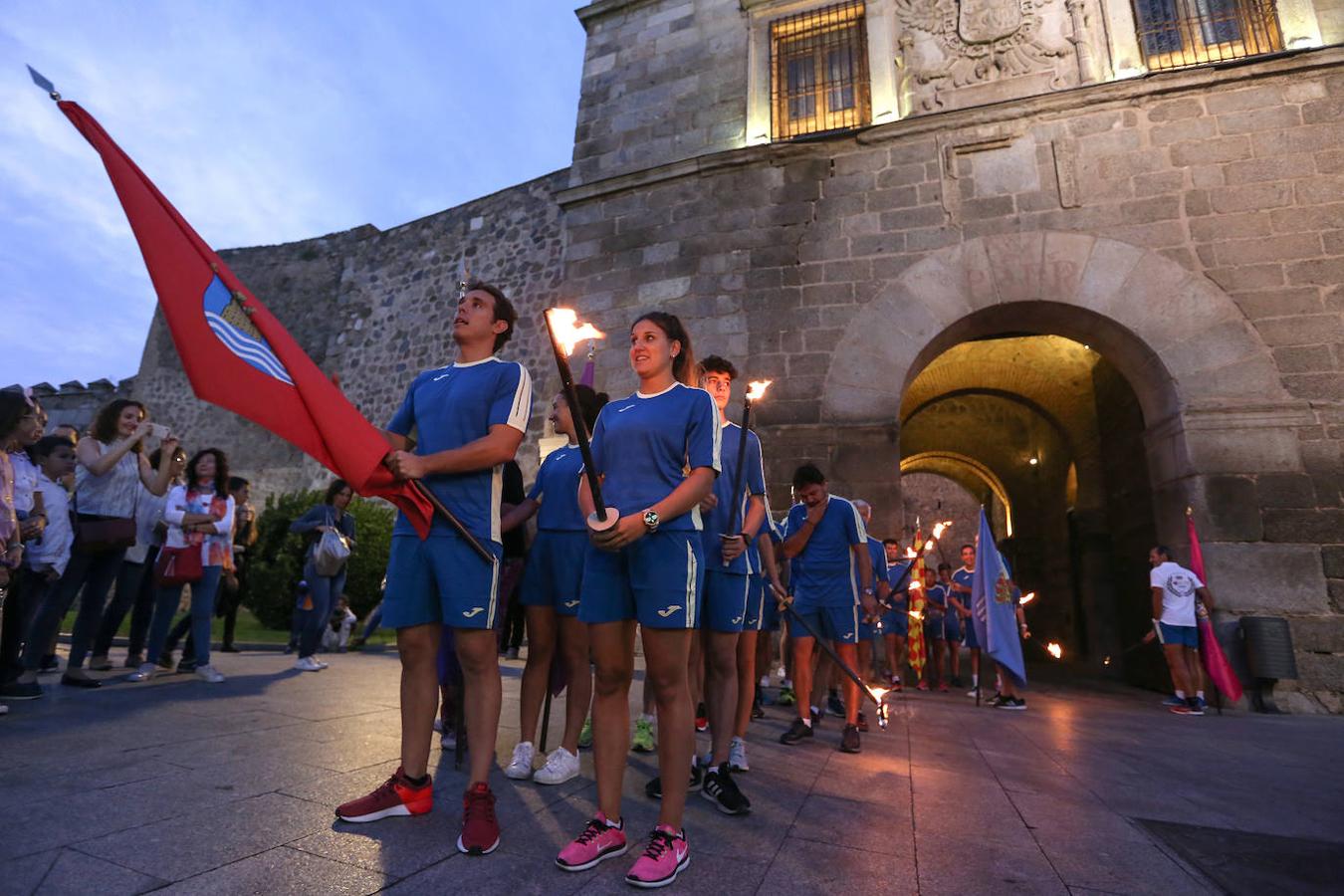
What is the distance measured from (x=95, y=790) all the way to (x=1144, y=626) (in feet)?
34.7

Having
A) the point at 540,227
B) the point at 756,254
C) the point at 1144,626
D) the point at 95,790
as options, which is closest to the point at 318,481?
the point at 540,227

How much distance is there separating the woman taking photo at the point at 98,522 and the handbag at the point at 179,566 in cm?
30

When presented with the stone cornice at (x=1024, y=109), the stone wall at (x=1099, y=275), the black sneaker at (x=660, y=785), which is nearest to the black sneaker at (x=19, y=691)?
the black sneaker at (x=660, y=785)

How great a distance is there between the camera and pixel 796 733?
438 centimetres

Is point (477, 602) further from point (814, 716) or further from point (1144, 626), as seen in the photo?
point (1144, 626)

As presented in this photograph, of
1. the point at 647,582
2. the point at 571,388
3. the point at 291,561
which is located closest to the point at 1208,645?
the point at 647,582

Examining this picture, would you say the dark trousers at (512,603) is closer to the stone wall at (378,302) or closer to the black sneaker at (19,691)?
the black sneaker at (19,691)

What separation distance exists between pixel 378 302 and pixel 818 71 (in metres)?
13.1

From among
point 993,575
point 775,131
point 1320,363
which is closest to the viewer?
point 1320,363

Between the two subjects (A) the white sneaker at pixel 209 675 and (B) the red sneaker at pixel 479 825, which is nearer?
(B) the red sneaker at pixel 479 825

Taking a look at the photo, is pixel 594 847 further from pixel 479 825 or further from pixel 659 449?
pixel 659 449

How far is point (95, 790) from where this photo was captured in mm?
2490

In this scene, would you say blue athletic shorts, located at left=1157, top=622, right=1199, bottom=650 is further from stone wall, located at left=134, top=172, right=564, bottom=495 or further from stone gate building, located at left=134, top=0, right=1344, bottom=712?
stone wall, located at left=134, top=172, right=564, bottom=495

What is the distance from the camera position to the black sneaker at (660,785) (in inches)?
113
